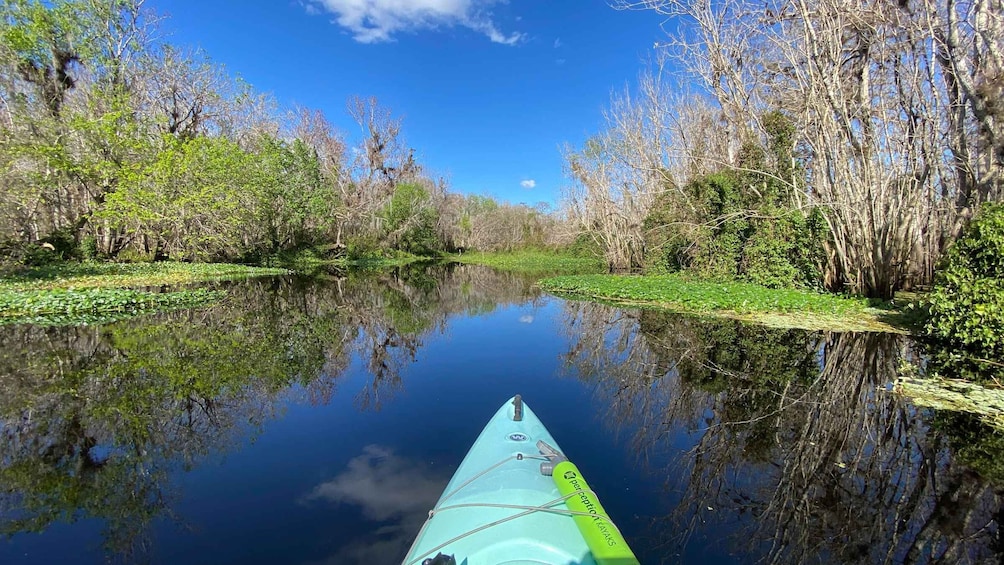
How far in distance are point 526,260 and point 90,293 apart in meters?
31.8

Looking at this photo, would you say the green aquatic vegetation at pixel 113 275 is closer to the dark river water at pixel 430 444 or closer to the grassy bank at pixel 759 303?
the dark river water at pixel 430 444

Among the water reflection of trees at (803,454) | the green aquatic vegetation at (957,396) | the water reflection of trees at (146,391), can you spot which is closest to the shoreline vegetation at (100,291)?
the water reflection of trees at (146,391)

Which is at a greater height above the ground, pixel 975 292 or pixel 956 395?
pixel 975 292

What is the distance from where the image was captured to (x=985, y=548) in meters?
2.71

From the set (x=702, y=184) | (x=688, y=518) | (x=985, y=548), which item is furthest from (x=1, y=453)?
(x=702, y=184)

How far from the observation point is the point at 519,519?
219 centimetres

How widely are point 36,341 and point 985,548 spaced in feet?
38.7

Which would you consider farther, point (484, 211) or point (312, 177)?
point (484, 211)

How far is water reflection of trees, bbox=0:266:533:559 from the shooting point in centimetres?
334

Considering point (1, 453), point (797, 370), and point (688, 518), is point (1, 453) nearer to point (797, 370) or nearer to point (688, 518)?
point (688, 518)

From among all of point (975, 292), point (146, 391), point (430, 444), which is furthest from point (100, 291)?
point (975, 292)

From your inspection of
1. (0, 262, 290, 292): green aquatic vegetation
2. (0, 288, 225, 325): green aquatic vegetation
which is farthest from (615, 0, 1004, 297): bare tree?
(0, 262, 290, 292): green aquatic vegetation

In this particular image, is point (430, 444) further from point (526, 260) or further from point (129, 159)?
point (526, 260)

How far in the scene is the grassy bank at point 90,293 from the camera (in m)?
9.11
